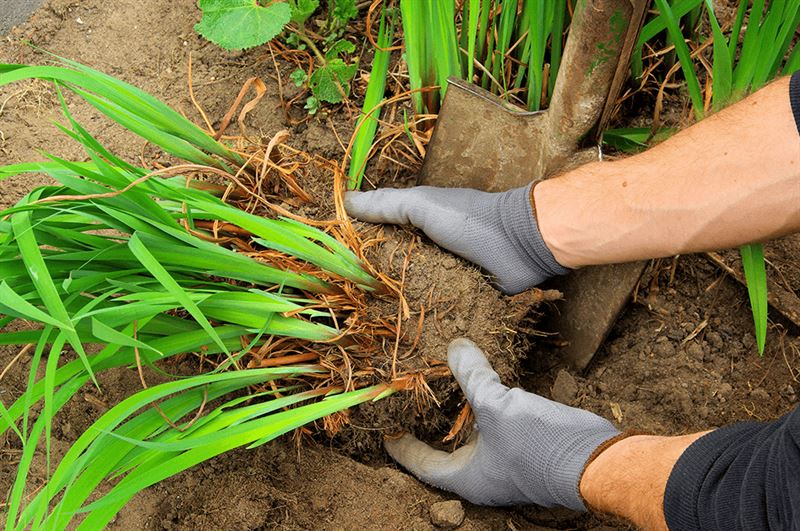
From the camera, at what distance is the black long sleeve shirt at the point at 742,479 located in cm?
90

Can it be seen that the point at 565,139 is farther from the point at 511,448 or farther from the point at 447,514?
the point at 447,514

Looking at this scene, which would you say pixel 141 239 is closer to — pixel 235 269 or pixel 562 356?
pixel 235 269

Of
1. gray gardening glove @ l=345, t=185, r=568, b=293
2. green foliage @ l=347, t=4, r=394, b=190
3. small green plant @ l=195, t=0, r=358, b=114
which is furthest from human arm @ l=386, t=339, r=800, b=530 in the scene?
small green plant @ l=195, t=0, r=358, b=114

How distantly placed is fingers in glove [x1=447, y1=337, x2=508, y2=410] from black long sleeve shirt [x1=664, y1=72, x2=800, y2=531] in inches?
14.5

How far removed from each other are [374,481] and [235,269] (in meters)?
0.50

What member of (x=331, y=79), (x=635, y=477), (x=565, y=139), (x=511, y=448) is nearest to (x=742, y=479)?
(x=635, y=477)

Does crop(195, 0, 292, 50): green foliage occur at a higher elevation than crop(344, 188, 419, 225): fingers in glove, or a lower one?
higher

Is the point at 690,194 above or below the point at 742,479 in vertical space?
above

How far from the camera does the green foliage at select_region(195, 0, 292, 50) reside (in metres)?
1.44

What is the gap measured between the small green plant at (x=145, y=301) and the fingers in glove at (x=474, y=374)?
0.13 metres

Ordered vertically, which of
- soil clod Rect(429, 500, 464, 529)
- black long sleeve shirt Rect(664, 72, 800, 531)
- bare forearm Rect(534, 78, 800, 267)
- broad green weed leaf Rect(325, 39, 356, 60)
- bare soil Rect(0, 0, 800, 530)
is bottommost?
soil clod Rect(429, 500, 464, 529)

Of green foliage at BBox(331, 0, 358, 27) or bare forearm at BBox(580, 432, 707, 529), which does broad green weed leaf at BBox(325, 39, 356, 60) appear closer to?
green foliage at BBox(331, 0, 358, 27)

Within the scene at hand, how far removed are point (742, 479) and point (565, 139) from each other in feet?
2.24

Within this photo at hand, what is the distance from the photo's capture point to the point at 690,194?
119 cm
